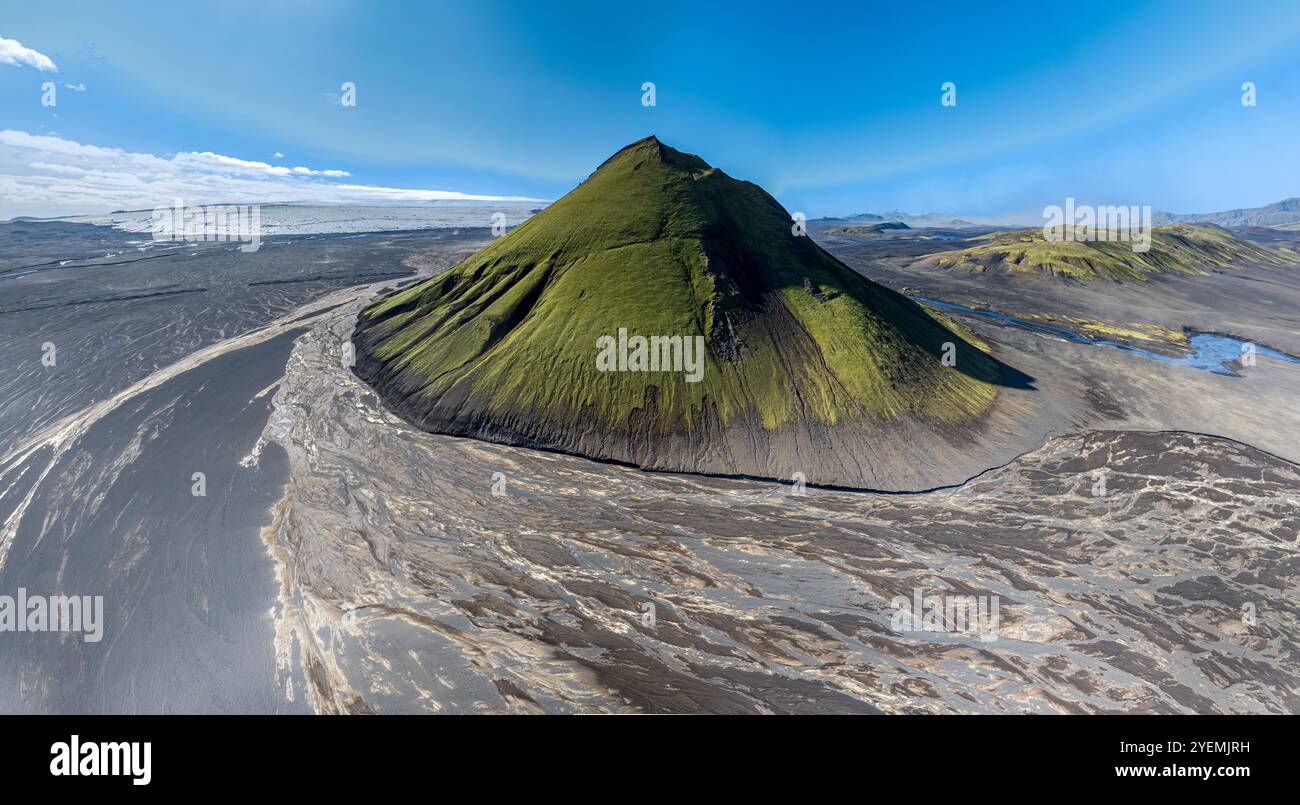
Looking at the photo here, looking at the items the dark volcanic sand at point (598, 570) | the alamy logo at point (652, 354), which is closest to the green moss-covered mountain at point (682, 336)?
the alamy logo at point (652, 354)

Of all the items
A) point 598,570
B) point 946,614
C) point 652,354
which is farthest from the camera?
point 652,354

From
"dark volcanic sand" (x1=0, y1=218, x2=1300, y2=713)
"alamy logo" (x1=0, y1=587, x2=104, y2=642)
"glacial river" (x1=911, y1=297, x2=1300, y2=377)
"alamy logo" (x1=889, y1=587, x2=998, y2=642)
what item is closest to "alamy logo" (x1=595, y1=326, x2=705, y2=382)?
"dark volcanic sand" (x1=0, y1=218, x2=1300, y2=713)

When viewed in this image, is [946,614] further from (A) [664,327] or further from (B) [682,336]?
(A) [664,327]

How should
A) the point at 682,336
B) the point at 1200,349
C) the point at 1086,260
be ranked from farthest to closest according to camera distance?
the point at 1086,260, the point at 1200,349, the point at 682,336

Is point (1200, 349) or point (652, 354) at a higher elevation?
point (1200, 349)

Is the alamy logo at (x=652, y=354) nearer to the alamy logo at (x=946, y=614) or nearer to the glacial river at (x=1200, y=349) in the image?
the alamy logo at (x=946, y=614)

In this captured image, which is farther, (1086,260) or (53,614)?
(1086,260)

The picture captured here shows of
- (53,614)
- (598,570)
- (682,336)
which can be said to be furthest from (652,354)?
(53,614)
